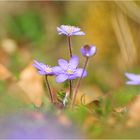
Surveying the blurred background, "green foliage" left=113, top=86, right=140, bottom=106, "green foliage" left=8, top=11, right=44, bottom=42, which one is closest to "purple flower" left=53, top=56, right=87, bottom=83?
"green foliage" left=113, top=86, right=140, bottom=106

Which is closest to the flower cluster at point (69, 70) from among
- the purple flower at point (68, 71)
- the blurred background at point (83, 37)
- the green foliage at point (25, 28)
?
the purple flower at point (68, 71)

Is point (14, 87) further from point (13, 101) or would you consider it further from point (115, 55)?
point (115, 55)

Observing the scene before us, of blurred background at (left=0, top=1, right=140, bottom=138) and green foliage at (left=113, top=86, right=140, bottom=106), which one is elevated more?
blurred background at (left=0, top=1, right=140, bottom=138)

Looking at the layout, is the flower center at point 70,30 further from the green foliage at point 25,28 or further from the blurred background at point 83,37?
the green foliage at point 25,28

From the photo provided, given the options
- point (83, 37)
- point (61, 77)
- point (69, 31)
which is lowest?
point (61, 77)

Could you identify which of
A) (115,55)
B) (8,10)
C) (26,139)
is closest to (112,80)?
(115,55)

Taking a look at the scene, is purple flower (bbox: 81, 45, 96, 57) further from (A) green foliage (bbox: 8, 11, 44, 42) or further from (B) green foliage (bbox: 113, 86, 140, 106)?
(A) green foliage (bbox: 8, 11, 44, 42)

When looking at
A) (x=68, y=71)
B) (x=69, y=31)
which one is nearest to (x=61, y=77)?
(x=68, y=71)

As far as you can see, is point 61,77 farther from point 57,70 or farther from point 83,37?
point 83,37
